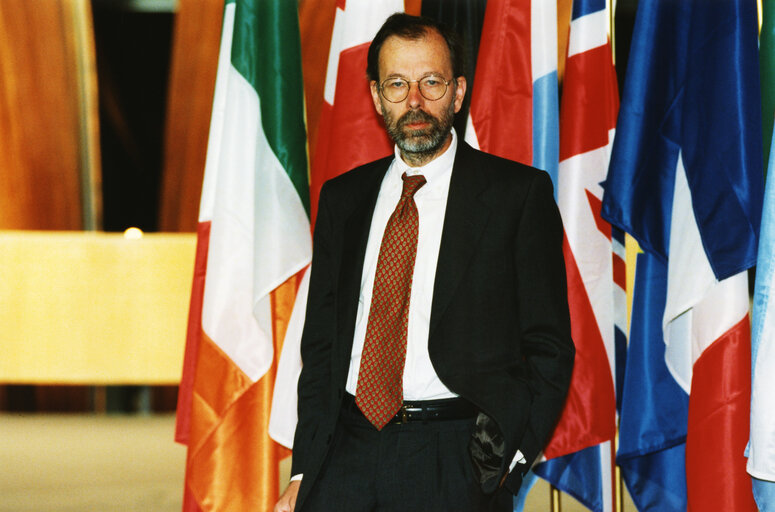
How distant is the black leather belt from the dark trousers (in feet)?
0.04

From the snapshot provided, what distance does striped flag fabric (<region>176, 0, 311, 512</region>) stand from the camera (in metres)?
2.64

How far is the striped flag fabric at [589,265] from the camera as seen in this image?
101 inches

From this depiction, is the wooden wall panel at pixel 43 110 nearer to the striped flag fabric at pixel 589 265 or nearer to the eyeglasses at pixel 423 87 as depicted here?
the striped flag fabric at pixel 589 265

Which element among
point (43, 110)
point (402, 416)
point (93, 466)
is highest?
point (43, 110)

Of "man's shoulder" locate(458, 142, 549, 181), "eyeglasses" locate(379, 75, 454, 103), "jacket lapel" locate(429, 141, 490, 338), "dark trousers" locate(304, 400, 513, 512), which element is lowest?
"dark trousers" locate(304, 400, 513, 512)

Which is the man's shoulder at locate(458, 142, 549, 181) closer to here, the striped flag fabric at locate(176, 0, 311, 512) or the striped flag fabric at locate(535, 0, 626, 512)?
the striped flag fabric at locate(535, 0, 626, 512)

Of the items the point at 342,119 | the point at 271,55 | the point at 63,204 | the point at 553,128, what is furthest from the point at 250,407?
the point at 63,204

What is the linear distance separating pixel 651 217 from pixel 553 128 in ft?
1.33

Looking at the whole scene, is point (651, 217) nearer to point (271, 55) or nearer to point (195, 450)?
point (271, 55)

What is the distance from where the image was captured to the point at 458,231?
1.76 meters

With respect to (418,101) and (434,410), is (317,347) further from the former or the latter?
(418,101)

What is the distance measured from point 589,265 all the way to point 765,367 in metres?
0.63

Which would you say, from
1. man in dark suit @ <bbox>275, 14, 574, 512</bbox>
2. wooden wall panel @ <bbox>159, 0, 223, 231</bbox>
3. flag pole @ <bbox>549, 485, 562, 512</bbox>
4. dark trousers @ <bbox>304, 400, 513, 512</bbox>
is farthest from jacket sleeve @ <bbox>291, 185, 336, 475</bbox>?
wooden wall panel @ <bbox>159, 0, 223, 231</bbox>

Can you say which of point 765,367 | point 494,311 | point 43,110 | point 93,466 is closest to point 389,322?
point 494,311
